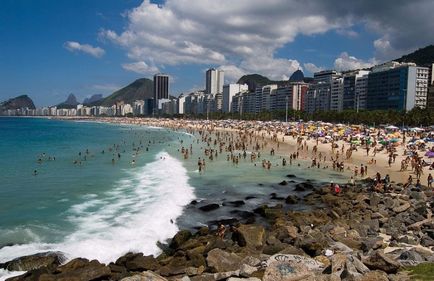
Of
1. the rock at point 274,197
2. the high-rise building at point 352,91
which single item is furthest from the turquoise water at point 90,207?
the high-rise building at point 352,91

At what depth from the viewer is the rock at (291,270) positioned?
945 cm

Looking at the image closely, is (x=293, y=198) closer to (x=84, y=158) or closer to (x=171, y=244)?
(x=171, y=244)

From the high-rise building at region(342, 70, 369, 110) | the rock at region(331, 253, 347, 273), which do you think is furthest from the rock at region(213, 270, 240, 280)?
the high-rise building at region(342, 70, 369, 110)

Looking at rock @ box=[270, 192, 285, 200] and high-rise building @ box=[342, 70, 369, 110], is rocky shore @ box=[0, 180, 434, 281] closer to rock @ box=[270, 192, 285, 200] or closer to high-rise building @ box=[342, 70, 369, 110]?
rock @ box=[270, 192, 285, 200]

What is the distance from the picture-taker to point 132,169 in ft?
130

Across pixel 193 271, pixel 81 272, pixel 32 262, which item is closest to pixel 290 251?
pixel 193 271

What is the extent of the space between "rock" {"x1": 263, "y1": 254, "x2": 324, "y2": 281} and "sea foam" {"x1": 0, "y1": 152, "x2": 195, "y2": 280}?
740 cm

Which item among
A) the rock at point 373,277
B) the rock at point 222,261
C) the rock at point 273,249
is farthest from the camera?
the rock at point 273,249

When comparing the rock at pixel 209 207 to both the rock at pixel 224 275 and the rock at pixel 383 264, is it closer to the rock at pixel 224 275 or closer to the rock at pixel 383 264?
the rock at pixel 224 275

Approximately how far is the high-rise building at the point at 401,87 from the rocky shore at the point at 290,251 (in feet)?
379

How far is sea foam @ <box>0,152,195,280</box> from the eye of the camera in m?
16.1

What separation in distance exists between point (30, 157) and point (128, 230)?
37521 millimetres

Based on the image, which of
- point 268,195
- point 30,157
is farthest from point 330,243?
point 30,157

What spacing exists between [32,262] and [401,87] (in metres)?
133
